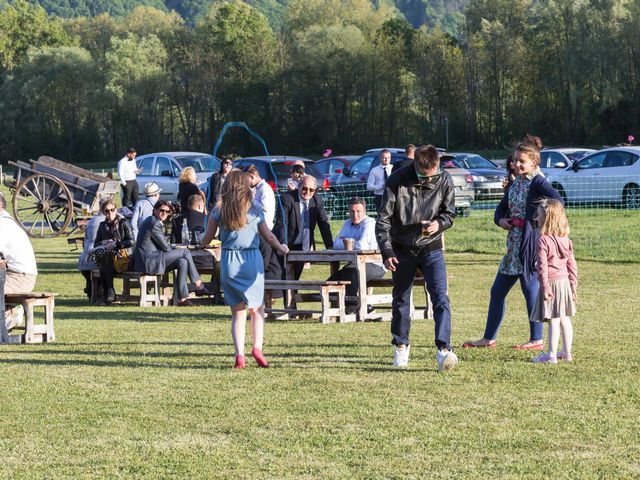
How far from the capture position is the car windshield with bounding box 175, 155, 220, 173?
32344mm

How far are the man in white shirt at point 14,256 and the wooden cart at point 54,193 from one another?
1599cm

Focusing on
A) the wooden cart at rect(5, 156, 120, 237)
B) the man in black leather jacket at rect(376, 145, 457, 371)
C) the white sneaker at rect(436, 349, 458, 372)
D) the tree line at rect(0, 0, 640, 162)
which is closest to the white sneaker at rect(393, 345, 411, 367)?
the man in black leather jacket at rect(376, 145, 457, 371)

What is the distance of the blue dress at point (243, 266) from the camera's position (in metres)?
8.84

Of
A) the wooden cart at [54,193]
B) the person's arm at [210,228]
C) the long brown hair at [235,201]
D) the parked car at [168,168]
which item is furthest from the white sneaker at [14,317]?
the parked car at [168,168]

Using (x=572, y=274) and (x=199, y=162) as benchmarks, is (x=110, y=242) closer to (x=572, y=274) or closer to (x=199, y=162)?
(x=572, y=274)

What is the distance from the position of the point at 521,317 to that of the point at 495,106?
219 ft

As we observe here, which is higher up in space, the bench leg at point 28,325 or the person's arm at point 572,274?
the person's arm at point 572,274

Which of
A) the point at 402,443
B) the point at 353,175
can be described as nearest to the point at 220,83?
the point at 353,175

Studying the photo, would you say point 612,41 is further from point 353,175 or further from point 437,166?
point 437,166

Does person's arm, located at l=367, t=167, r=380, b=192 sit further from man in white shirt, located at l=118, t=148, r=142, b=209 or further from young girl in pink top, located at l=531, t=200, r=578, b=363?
young girl in pink top, located at l=531, t=200, r=578, b=363

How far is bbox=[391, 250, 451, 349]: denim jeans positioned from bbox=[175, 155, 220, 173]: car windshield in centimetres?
2378

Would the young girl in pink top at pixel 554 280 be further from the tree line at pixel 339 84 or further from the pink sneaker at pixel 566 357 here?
the tree line at pixel 339 84

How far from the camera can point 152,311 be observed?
534 inches

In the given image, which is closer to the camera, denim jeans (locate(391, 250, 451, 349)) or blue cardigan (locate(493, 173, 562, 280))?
denim jeans (locate(391, 250, 451, 349))
